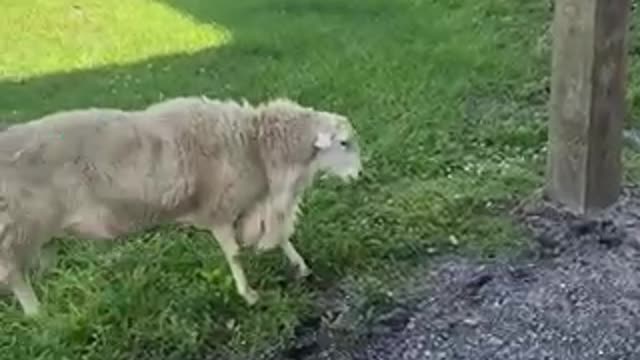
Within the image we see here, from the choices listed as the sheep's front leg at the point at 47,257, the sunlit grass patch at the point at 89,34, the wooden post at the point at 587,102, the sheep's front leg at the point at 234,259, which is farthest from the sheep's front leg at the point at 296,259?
the sunlit grass patch at the point at 89,34

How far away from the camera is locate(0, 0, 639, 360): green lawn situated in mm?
4344

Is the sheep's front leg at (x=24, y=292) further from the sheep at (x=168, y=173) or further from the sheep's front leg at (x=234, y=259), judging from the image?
the sheep's front leg at (x=234, y=259)

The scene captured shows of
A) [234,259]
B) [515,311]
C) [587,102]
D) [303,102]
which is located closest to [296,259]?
[234,259]

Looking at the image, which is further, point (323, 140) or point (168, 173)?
point (323, 140)

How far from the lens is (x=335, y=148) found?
15.6 ft

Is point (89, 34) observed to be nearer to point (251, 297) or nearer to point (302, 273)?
point (302, 273)

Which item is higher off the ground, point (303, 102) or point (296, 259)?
point (296, 259)

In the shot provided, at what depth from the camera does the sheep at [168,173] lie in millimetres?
4316

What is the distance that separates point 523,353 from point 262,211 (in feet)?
3.54

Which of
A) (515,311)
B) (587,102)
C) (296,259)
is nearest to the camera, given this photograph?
(515,311)

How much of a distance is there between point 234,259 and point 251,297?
16cm

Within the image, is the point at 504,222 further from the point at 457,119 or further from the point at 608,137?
the point at 457,119

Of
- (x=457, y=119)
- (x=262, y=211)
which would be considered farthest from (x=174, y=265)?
(x=457, y=119)

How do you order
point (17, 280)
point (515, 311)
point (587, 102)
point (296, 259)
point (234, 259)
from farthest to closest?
point (587, 102), point (296, 259), point (234, 259), point (17, 280), point (515, 311)
